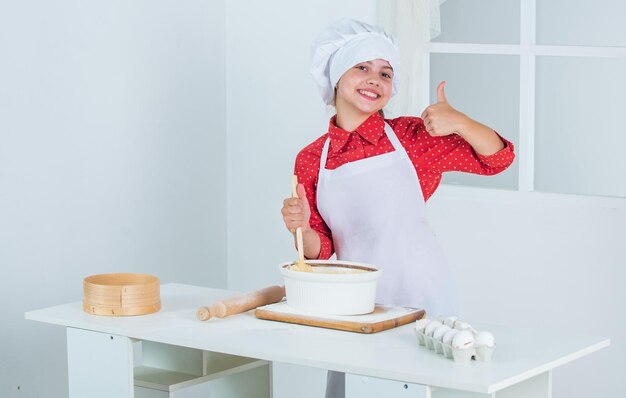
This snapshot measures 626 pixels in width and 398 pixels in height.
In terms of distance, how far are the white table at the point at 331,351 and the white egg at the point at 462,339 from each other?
0.04 m

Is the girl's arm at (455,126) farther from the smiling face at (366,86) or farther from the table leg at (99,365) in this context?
the table leg at (99,365)

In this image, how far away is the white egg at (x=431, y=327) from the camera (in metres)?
2.36

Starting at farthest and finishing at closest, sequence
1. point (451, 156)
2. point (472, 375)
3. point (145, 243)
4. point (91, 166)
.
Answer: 1. point (145, 243)
2. point (91, 166)
3. point (451, 156)
4. point (472, 375)

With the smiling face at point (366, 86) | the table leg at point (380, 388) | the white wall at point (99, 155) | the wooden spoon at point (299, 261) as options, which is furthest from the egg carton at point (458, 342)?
the white wall at point (99, 155)

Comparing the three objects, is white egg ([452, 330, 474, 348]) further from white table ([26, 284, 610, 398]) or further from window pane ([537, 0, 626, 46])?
window pane ([537, 0, 626, 46])

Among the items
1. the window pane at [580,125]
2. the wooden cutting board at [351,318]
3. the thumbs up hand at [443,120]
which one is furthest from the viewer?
the window pane at [580,125]

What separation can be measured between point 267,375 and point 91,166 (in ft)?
3.98

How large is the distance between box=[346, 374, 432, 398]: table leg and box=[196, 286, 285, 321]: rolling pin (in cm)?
53

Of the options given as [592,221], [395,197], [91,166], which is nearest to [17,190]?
[91,166]

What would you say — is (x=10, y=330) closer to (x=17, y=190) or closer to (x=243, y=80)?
(x=17, y=190)

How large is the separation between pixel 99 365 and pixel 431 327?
89 centimetres

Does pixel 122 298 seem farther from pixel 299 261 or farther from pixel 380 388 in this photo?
pixel 380 388

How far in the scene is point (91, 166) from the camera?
4039 mm

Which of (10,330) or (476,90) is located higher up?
(476,90)
